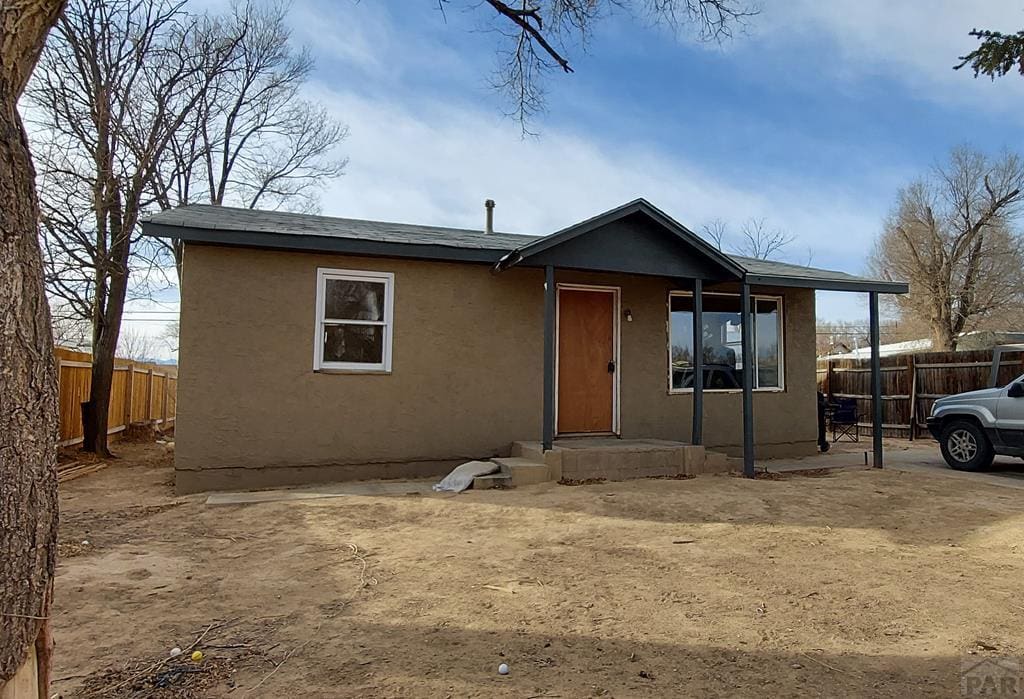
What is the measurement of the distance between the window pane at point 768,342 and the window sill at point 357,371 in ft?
19.3

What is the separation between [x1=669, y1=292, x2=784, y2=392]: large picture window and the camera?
30.0 ft

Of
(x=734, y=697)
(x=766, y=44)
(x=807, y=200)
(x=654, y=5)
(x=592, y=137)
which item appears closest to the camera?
(x=734, y=697)

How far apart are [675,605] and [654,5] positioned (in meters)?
6.08

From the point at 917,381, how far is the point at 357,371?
12736 millimetres

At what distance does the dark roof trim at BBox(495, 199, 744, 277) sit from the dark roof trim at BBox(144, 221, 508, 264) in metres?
0.51

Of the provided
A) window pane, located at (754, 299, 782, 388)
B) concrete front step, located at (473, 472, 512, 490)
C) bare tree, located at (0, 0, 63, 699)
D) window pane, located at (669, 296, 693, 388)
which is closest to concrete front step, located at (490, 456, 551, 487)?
concrete front step, located at (473, 472, 512, 490)

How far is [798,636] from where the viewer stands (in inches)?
120

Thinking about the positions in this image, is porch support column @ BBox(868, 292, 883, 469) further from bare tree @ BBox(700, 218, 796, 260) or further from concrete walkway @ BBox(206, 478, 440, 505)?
bare tree @ BBox(700, 218, 796, 260)

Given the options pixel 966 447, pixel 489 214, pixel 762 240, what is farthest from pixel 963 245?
pixel 489 214

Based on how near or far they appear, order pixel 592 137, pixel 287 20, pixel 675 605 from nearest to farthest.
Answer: pixel 675 605 → pixel 592 137 → pixel 287 20

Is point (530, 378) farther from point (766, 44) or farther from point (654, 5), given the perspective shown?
point (766, 44)

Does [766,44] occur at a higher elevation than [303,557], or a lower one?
higher

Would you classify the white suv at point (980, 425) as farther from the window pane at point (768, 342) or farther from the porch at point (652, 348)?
the window pane at point (768, 342)

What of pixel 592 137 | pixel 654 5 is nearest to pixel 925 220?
pixel 592 137
